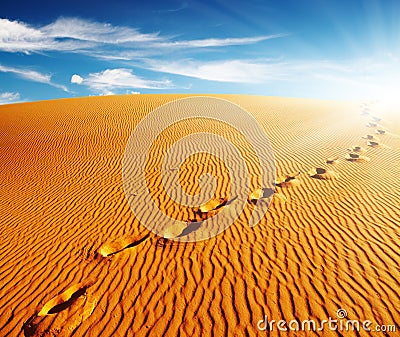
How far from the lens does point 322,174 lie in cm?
968

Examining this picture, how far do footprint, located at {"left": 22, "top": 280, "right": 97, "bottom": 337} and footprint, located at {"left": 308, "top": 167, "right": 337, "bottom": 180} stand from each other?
8674mm

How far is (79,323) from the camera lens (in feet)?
13.8

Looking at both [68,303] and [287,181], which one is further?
[287,181]

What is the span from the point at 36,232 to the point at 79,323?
12.9 feet

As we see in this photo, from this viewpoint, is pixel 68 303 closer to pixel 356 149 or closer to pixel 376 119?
pixel 356 149

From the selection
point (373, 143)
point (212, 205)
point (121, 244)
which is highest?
Answer: point (373, 143)

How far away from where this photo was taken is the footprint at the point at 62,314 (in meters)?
4.11

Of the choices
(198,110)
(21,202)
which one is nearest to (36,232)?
(21,202)

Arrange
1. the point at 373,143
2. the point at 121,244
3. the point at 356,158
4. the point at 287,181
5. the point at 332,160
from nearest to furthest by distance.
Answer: the point at 121,244, the point at 287,181, the point at 332,160, the point at 356,158, the point at 373,143

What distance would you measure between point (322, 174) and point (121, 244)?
26.4 feet

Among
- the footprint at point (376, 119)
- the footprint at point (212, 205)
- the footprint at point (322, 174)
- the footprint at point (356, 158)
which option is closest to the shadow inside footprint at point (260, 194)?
the footprint at point (212, 205)

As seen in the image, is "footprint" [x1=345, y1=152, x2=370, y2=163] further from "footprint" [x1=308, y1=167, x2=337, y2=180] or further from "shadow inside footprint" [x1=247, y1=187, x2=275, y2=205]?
"shadow inside footprint" [x1=247, y1=187, x2=275, y2=205]

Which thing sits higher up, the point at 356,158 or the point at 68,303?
the point at 356,158

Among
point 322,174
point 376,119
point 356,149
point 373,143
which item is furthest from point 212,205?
point 376,119
